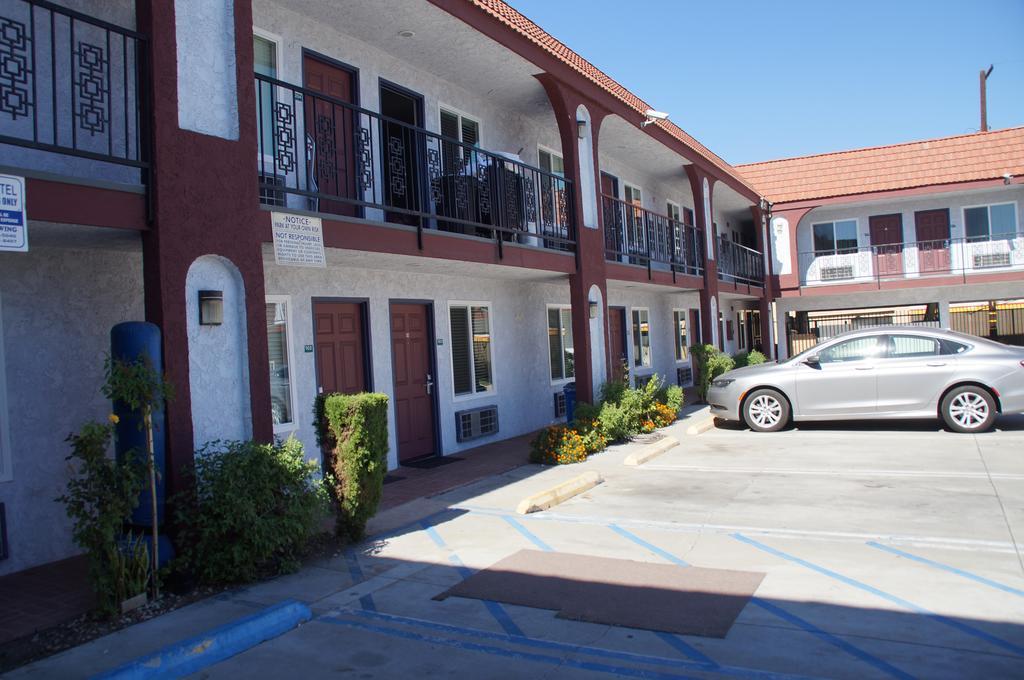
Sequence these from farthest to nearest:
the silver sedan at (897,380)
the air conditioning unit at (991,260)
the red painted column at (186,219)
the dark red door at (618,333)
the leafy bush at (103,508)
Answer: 1. the air conditioning unit at (991,260)
2. the dark red door at (618,333)
3. the silver sedan at (897,380)
4. the red painted column at (186,219)
5. the leafy bush at (103,508)

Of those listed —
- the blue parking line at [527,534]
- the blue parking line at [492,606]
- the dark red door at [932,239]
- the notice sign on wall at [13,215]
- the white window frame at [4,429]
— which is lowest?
the blue parking line at [492,606]

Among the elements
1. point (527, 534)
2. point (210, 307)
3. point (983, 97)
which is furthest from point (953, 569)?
point (983, 97)

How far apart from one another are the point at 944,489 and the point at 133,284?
8678 mm

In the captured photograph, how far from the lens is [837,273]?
2673 cm

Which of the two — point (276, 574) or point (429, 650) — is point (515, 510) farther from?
point (429, 650)

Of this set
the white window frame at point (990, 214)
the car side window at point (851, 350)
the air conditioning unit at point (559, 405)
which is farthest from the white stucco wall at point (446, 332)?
the white window frame at point (990, 214)

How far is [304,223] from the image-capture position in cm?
704

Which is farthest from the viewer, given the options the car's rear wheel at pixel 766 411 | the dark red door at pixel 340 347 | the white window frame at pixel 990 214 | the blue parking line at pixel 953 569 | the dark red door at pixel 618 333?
the white window frame at pixel 990 214

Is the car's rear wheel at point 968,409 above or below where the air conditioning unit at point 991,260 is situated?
below

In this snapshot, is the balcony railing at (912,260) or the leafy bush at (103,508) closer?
the leafy bush at (103,508)

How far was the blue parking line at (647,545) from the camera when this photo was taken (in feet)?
19.6

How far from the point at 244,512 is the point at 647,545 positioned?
11.0ft

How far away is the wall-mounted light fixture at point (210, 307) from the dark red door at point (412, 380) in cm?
453

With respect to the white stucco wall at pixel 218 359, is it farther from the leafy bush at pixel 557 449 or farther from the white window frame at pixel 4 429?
the leafy bush at pixel 557 449
